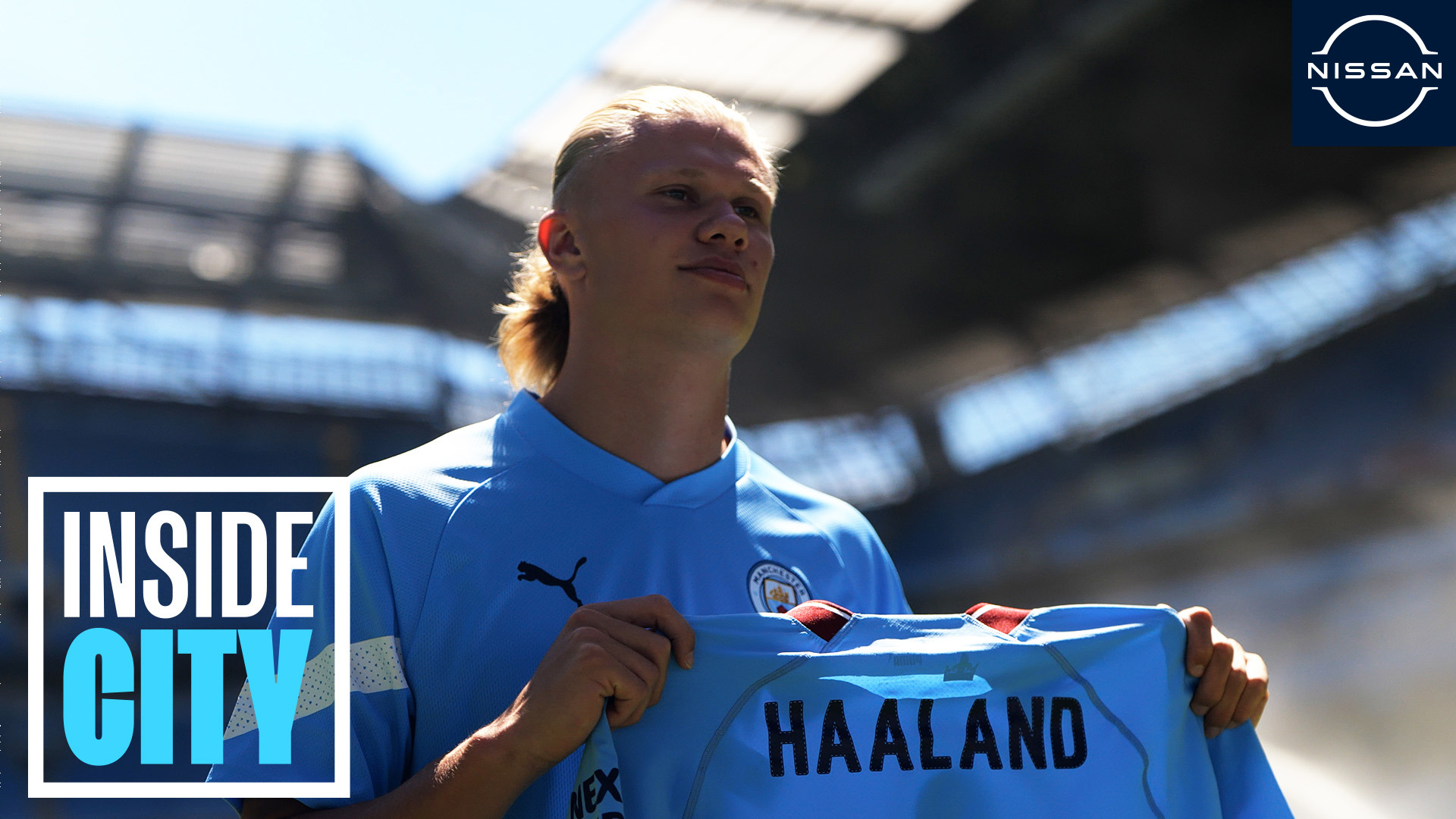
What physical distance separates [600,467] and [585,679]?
42 cm

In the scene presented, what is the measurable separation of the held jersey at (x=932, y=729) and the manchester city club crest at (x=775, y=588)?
119 millimetres

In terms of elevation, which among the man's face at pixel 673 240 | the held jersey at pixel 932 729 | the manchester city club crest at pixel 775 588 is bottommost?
the held jersey at pixel 932 729

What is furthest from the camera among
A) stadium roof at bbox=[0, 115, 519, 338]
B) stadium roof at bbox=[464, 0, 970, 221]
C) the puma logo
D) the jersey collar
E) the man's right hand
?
stadium roof at bbox=[0, 115, 519, 338]

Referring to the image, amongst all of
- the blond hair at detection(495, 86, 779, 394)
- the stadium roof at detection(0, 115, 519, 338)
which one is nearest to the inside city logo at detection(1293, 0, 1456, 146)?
the blond hair at detection(495, 86, 779, 394)

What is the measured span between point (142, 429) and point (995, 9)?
1469 cm

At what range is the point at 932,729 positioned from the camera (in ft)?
4.97

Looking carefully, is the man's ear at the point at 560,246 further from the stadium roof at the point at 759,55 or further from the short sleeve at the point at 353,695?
the stadium roof at the point at 759,55

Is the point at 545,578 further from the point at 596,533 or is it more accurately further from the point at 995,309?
the point at 995,309

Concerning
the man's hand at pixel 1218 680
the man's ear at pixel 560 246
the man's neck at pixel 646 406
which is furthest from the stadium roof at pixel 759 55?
the man's hand at pixel 1218 680

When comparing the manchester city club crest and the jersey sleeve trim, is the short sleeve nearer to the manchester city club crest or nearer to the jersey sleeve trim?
the jersey sleeve trim

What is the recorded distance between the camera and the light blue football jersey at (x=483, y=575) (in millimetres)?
1415

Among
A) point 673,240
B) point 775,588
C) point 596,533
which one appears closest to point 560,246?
point 673,240

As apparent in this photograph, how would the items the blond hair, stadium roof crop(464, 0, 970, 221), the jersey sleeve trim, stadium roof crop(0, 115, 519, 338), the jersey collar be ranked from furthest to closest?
stadium roof crop(0, 115, 519, 338)
stadium roof crop(464, 0, 970, 221)
the blond hair
the jersey collar
the jersey sleeve trim

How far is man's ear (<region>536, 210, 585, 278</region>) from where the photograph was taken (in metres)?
1.75
